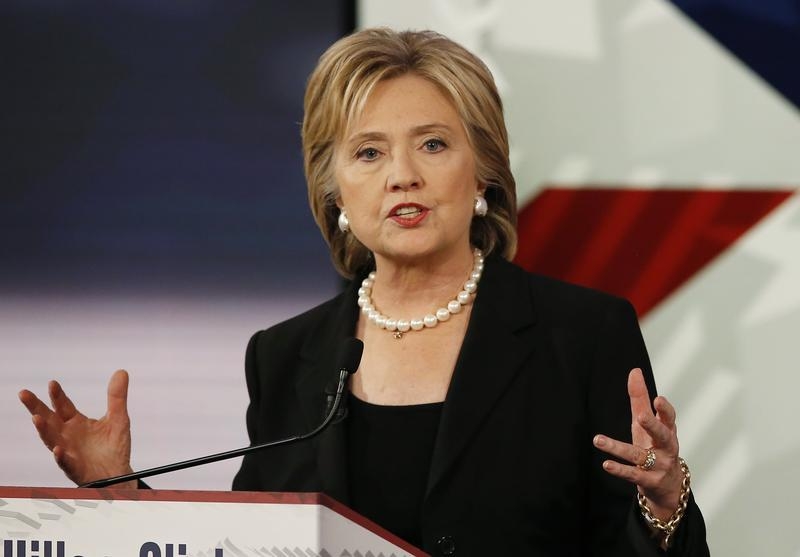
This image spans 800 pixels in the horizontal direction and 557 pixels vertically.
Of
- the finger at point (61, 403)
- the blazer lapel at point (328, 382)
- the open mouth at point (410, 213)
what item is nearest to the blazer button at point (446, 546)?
the blazer lapel at point (328, 382)

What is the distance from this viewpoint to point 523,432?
2.20 metres

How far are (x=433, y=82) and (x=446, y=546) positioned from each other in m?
0.86

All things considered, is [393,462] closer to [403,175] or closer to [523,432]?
[523,432]

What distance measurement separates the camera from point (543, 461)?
2170 mm

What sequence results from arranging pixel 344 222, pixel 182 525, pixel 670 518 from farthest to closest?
1. pixel 344 222
2. pixel 670 518
3. pixel 182 525

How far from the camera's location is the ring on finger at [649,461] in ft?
5.83

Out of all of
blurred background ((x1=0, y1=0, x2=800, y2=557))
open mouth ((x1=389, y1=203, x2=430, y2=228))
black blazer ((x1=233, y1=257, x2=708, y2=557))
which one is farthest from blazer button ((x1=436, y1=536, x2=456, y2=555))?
blurred background ((x1=0, y1=0, x2=800, y2=557))

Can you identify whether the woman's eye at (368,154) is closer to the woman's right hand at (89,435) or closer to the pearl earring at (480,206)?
the pearl earring at (480,206)

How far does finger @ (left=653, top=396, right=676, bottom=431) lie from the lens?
1731 millimetres

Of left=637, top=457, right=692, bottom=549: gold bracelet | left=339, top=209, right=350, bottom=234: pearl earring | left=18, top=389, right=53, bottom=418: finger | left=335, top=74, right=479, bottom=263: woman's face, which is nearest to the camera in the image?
left=637, top=457, right=692, bottom=549: gold bracelet

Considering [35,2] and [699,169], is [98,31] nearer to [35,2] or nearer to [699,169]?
[35,2]

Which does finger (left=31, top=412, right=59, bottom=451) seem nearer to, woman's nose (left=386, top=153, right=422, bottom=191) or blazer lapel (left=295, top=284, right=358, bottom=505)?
blazer lapel (left=295, top=284, right=358, bottom=505)

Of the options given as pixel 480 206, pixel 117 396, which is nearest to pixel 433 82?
pixel 480 206

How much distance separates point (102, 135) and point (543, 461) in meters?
1.67
